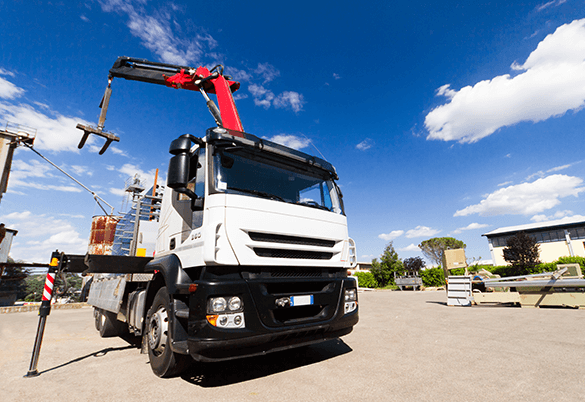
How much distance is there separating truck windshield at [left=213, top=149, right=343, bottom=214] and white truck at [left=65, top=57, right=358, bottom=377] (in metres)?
0.01

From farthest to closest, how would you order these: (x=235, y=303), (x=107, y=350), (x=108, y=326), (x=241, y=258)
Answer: (x=108, y=326), (x=107, y=350), (x=241, y=258), (x=235, y=303)

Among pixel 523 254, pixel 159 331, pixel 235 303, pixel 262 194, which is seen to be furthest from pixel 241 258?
pixel 523 254

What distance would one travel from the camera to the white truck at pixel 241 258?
2.74 meters

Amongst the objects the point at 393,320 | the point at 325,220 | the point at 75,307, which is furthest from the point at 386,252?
the point at 325,220

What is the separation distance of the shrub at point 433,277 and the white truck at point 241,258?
29492 mm

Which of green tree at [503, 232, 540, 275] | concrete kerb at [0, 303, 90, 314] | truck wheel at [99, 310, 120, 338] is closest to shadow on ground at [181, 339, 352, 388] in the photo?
truck wheel at [99, 310, 120, 338]

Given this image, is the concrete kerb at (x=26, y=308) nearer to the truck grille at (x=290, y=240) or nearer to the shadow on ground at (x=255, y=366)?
the shadow on ground at (x=255, y=366)

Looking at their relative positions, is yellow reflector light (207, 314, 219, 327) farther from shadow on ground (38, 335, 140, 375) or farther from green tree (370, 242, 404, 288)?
green tree (370, 242, 404, 288)

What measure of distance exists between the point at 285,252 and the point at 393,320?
18.6ft

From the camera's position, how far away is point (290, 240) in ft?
10.8

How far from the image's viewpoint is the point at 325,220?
373 centimetres

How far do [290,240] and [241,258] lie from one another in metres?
0.68

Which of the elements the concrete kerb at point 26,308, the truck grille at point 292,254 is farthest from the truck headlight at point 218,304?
the concrete kerb at point 26,308

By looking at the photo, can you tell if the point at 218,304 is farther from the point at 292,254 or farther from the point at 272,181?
the point at 272,181
